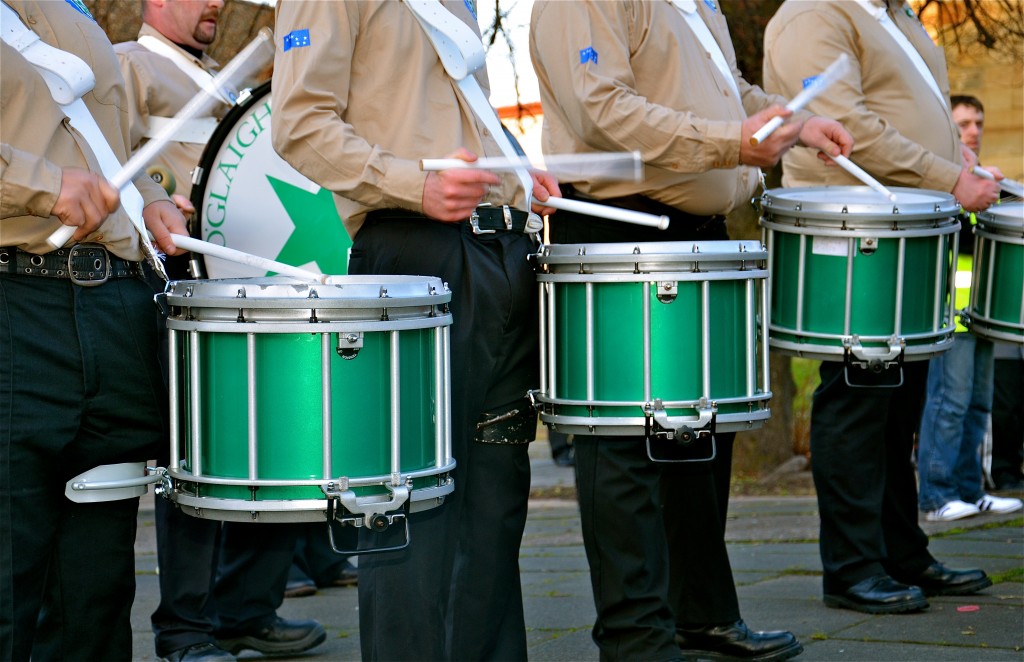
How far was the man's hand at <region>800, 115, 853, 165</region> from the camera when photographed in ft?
12.9

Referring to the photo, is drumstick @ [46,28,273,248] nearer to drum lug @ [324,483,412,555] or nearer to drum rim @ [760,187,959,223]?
drum lug @ [324,483,412,555]

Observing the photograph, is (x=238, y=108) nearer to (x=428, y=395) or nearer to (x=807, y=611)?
(x=428, y=395)

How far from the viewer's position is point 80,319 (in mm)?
2809

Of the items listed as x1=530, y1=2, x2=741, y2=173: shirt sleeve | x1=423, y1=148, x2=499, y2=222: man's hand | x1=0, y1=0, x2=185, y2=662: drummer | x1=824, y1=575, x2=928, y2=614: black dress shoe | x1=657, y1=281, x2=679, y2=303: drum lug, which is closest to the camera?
x1=0, y1=0, x2=185, y2=662: drummer

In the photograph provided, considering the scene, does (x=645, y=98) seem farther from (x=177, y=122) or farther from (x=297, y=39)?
(x=177, y=122)

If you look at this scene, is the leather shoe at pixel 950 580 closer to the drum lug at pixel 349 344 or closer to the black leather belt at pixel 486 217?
the black leather belt at pixel 486 217

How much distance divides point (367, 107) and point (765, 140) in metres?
1.07

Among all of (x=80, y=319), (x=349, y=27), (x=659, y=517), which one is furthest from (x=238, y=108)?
(x=659, y=517)

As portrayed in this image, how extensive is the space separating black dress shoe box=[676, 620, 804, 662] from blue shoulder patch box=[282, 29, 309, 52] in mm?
2032

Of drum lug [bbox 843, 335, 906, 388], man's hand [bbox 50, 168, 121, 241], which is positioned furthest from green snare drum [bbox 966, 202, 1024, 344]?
man's hand [bbox 50, 168, 121, 241]

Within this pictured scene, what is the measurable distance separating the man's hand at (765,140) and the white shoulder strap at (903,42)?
1.37 metres

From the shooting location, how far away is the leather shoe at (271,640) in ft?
14.3

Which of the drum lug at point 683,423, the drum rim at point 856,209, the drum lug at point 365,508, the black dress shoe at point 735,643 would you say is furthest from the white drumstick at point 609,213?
the black dress shoe at point 735,643

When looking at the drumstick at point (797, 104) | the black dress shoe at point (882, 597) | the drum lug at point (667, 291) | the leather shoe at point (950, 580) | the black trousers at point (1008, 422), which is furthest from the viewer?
A: the black trousers at point (1008, 422)
